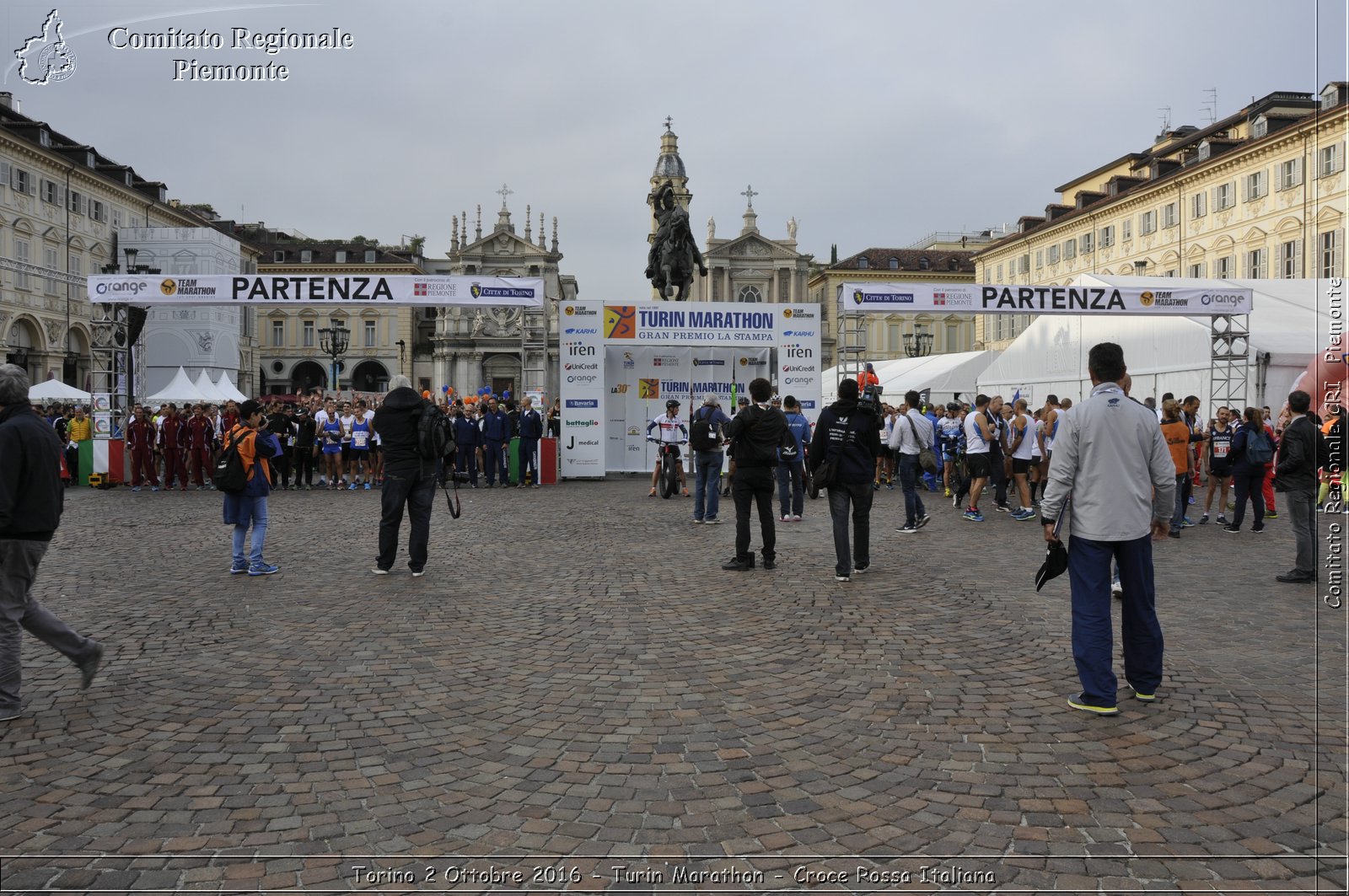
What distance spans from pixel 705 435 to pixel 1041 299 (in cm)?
1066

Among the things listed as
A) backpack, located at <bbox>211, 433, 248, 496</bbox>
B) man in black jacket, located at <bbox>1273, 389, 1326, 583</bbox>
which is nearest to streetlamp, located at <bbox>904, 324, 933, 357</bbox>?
man in black jacket, located at <bbox>1273, 389, 1326, 583</bbox>

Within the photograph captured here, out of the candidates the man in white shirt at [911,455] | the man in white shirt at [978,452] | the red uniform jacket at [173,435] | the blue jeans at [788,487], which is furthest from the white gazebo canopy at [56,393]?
the man in white shirt at [978,452]

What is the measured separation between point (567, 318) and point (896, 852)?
19120mm

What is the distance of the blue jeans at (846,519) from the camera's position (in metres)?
8.89

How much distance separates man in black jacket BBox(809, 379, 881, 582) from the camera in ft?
29.5

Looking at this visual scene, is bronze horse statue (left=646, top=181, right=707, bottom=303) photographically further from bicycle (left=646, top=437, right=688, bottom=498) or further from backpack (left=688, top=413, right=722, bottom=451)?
backpack (left=688, top=413, right=722, bottom=451)

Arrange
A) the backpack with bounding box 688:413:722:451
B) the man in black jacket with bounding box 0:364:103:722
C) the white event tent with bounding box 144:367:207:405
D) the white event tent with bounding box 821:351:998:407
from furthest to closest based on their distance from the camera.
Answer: the white event tent with bounding box 821:351:998:407
the white event tent with bounding box 144:367:207:405
the backpack with bounding box 688:413:722:451
the man in black jacket with bounding box 0:364:103:722

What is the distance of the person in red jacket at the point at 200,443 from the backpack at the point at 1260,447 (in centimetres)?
1887

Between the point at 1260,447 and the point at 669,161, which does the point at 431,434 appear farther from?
the point at 669,161

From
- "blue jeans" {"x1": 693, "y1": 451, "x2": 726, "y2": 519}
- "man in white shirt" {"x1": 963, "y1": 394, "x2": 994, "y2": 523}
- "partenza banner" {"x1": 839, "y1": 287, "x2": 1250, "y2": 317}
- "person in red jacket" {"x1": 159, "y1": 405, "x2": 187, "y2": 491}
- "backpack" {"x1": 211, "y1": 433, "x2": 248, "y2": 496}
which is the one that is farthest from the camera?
"partenza banner" {"x1": 839, "y1": 287, "x2": 1250, "y2": 317}

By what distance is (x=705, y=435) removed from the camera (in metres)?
13.6

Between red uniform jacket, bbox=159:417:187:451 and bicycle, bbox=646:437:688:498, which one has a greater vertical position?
red uniform jacket, bbox=159:417:187:451

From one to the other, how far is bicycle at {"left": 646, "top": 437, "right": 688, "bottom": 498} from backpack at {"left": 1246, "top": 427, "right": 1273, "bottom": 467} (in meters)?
9.05

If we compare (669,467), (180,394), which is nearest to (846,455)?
(669,467)
